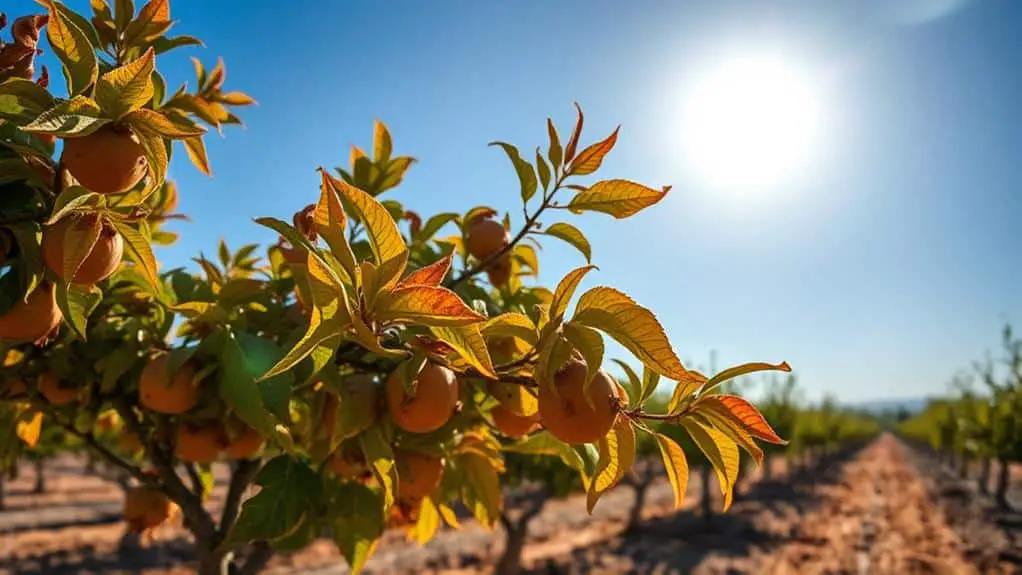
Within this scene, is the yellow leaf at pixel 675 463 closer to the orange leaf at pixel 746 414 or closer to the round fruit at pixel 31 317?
the orange leaf at pixel 746 414

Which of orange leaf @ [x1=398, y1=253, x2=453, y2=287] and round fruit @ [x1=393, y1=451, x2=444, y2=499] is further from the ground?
orange leaf @ [x1=398, y1=253, x2=453, y2=287]

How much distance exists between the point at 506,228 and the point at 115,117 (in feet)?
2.77

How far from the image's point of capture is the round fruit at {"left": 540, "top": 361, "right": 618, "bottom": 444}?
2.75 ft

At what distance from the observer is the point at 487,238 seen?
4.79 ft

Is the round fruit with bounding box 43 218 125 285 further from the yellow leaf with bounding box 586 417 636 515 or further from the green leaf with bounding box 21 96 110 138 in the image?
the yellow leaf with bounding box 586 417 636 515

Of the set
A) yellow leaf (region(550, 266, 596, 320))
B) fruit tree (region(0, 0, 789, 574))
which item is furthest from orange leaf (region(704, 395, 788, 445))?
yellow leaf (region(550, 266, 596, 320))

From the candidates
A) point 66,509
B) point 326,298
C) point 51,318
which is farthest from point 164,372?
point 66,509

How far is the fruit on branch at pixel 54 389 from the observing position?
1.48m

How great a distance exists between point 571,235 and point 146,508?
55.8 inches

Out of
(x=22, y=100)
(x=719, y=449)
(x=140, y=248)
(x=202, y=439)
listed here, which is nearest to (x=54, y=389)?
(x=202, y=439)

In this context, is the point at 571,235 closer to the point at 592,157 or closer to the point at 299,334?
the point at 592,157

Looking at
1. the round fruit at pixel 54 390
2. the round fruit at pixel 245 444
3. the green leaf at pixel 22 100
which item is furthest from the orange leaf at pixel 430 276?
the round fruit at pixel 54 390

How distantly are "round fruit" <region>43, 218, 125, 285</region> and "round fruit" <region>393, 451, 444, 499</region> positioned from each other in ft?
2.09

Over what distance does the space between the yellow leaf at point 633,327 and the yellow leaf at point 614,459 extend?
0.20m
